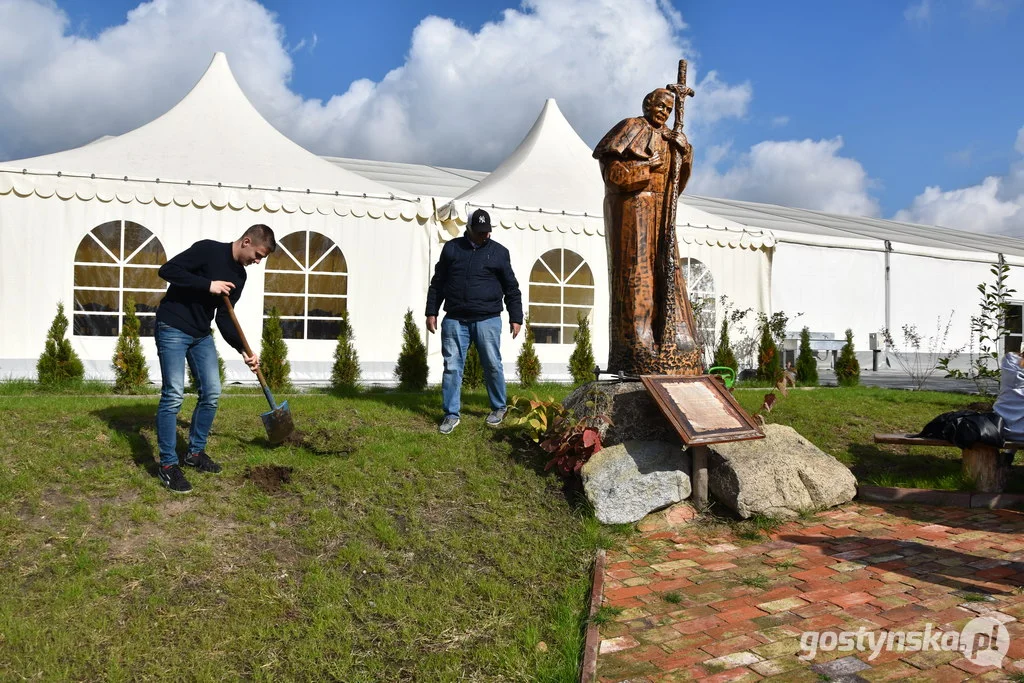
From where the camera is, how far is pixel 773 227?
16.6 m

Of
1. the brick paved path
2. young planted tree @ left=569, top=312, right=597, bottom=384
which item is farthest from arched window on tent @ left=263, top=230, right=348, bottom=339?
the brick paved path

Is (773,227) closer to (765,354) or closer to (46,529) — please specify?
(765,354)

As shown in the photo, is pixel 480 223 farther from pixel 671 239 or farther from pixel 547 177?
pixel 547 177

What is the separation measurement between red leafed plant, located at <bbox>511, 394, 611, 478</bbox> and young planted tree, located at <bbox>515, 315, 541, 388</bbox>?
487 centimetres

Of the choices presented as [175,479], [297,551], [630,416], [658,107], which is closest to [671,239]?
[658,107]

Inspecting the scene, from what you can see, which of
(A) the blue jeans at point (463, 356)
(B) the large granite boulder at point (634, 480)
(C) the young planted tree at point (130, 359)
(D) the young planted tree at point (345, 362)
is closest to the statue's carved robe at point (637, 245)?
(B) the large granite boulder at point (634, 480)

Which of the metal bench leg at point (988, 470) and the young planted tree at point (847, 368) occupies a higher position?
the young planted tree at point (847, 368)

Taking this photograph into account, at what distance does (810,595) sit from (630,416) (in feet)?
7.08

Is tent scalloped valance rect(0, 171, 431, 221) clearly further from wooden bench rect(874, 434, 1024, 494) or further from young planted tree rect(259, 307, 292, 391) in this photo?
wooden bench rect(874, 434, 1024, 494)

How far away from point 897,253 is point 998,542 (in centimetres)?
1330

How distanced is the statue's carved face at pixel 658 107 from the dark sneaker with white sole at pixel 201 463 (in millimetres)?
4134

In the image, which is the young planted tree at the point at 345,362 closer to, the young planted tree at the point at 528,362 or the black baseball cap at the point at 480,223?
the young planted tree at the point at 528,362

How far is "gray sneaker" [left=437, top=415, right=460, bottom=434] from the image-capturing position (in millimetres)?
6039

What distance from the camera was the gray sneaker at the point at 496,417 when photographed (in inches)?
244
